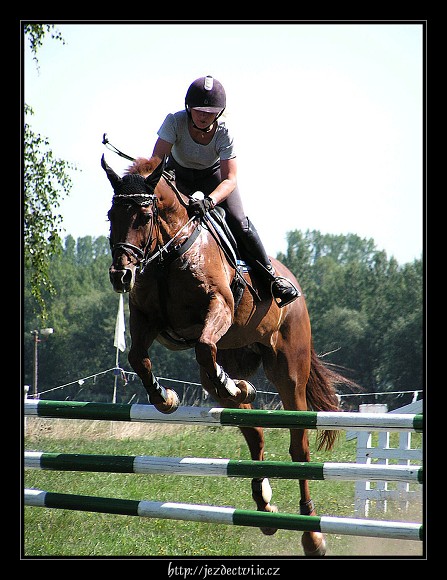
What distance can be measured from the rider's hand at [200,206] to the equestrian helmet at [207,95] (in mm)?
575

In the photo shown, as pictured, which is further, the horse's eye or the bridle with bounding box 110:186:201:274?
the horse's eye

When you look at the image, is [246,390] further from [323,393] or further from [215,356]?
[323,393]

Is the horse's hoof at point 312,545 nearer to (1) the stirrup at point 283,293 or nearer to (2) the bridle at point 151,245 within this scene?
(1) the stirrup at point 283,293

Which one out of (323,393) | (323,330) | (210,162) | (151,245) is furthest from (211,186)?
(323,330)

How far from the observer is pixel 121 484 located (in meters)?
7.77

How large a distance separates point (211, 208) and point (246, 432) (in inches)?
75.4

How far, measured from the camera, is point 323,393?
6.78 metres

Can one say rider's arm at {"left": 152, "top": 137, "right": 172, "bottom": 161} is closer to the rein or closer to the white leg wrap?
the rein

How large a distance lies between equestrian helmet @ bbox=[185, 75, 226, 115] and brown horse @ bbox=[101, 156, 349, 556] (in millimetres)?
525

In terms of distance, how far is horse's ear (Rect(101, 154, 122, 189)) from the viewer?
476 cm

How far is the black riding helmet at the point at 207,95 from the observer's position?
17.2ft

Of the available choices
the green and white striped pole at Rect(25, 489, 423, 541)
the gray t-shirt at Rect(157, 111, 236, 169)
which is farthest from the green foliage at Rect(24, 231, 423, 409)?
the green and white striped pole at Rect(25, 489, 423, 541)

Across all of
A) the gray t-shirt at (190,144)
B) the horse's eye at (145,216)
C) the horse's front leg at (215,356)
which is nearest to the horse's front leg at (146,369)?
the horse's front leg at (215,356)

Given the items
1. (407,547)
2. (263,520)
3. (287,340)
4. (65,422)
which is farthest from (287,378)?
(65,422)
